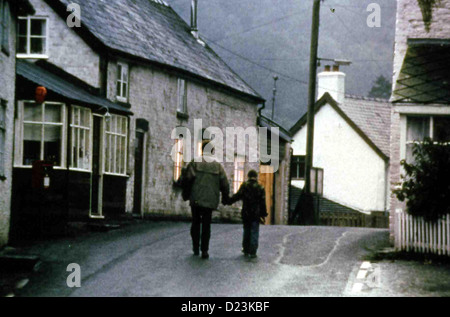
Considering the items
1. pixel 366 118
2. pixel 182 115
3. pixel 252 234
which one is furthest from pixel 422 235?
pixel 366 118

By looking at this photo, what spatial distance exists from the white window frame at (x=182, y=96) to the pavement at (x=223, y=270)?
447 inches

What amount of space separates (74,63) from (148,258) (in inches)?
450

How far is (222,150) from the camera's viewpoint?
114 feet

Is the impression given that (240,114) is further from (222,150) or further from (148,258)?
(148,258)

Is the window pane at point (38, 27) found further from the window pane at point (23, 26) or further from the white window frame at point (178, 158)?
the white window frame at point (178, 158)

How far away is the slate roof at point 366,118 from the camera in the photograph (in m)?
45.3

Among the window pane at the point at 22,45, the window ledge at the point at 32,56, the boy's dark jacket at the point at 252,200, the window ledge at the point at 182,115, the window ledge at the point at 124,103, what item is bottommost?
the boy's dark jacket at the point at 252,200

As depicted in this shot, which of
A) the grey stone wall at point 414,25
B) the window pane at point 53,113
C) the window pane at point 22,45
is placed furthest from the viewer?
the window pane at point 22,45

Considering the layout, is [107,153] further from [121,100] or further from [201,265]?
[201,265]

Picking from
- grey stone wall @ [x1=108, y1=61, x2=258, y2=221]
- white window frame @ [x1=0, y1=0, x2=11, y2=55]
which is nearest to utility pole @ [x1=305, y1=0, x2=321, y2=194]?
grey stone wall @ [x1=108, y1=61, x2=258, y2=221]

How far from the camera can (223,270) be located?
47.9ft

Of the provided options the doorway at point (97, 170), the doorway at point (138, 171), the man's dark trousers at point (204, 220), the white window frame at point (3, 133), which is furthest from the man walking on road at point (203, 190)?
the doorway at point (138, 171)

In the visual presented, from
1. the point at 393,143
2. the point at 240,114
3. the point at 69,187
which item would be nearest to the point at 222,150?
the point at 240,114

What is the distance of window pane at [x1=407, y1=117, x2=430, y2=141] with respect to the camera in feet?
62.8
